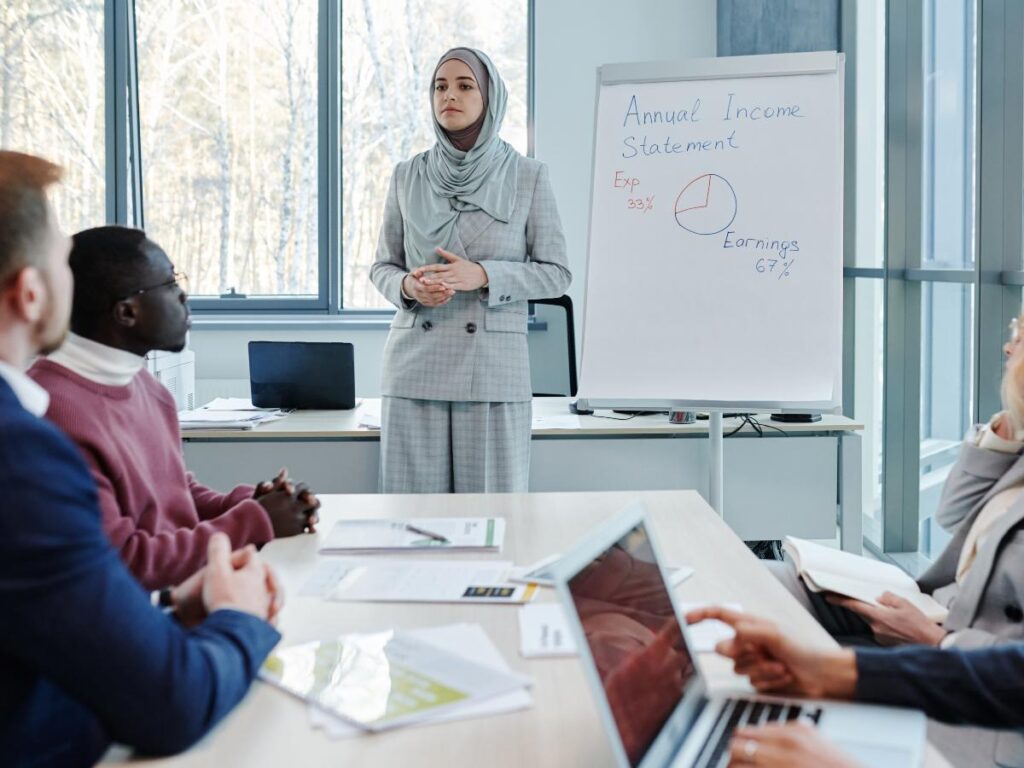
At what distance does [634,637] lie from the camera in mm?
970

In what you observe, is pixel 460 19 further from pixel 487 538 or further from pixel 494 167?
pixel 487 538

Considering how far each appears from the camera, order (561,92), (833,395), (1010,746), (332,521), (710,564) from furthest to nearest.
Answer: (561,92) < (833,395) < (332,521) < (710,564) < (1010,746)

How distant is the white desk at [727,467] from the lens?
294 cm

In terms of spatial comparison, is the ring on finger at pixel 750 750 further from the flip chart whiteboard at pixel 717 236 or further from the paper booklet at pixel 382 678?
the flip chart whiteboard at pixel 717 236

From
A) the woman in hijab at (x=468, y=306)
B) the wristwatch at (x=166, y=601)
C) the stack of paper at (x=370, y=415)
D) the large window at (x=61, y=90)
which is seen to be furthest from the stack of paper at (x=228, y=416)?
the large window at (x=61, y=90)

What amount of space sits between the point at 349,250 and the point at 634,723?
14.8 feet

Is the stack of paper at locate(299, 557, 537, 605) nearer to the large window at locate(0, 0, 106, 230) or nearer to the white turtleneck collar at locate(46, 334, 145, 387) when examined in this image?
the white turtleneck collar at locate(46, 334, 145, 387)

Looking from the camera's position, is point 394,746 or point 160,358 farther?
point 160,358

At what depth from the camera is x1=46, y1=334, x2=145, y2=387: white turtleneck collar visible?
1.36 meters

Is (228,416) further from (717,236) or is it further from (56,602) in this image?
(56,602)

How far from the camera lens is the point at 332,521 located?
1860 mm

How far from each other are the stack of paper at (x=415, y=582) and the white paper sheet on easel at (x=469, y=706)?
0.38 ft

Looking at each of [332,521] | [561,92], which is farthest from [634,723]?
[561,92]

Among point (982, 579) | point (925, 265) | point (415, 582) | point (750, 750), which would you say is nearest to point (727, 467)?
point (925, 265)
